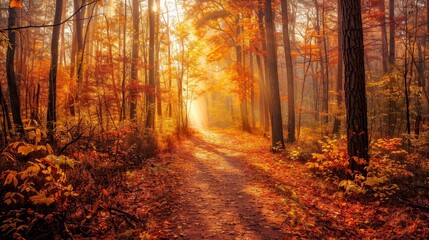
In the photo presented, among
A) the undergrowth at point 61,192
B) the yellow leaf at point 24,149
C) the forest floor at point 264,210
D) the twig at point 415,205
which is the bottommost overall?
the forest floor at point 264,210

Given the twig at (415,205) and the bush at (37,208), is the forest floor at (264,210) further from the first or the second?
the bush at (37,208)

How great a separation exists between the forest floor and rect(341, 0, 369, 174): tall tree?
1210mm

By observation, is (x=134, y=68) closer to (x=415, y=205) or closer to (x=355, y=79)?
(x=355, y=79)

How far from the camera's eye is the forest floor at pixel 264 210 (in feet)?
15.0

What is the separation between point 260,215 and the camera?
528 cm

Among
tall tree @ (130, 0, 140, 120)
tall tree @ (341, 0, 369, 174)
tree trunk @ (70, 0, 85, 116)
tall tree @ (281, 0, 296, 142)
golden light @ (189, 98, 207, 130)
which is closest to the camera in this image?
tall tree @ (341, 0, 369, 174)

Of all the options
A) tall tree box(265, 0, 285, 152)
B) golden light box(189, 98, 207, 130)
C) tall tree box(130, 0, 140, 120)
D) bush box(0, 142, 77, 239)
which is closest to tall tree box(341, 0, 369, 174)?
tall tree box(265, 0, 285, 152)

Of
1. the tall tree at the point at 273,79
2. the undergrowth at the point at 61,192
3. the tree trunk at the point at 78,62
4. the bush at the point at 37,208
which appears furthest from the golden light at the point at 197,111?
the bush at the point at 37,208

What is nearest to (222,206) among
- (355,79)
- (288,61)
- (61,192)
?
(61,192)

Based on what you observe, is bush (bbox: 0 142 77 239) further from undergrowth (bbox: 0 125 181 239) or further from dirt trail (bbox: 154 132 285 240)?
dirt trail (bbox: 154 132 285 240)

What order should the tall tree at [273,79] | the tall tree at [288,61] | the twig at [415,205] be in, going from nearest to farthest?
the twig at [415,205], the tall tree at [273,79], the tall tree at [288,61]

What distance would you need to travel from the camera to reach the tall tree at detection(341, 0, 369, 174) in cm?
616

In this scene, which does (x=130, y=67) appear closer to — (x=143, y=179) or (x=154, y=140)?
(x=154, y=140)

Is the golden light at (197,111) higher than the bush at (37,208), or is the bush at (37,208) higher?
the golden light at (197,111)
